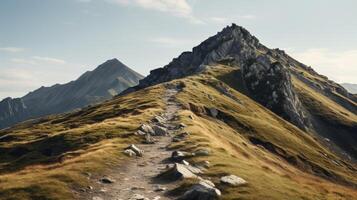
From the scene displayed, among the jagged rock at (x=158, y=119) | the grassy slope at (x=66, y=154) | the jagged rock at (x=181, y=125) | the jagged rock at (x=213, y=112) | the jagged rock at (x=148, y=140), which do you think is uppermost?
the jagged rock at (x=213, y=112)

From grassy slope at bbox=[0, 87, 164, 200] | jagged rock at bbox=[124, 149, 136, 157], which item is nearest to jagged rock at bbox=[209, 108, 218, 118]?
grassy slope at bbox=[0, 87, 164, 200]

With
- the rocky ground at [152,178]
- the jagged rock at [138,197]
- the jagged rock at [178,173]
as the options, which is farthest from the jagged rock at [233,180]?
the jagged rock at [138,197]

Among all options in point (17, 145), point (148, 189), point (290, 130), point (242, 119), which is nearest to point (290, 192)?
point (148, 189)

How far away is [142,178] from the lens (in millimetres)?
53406

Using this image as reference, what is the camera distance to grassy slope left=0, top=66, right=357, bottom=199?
48.2 m

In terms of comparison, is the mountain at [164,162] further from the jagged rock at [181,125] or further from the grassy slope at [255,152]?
the jagged rock at [181,125]

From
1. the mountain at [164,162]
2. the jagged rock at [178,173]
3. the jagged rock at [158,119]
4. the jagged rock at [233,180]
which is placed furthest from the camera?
the jagged rock at [158,119]

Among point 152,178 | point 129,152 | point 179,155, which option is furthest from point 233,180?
point 129,152

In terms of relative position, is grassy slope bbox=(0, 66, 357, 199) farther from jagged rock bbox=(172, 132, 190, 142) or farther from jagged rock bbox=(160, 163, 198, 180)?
jagged rock bbox=(160, 163, 198, 180)

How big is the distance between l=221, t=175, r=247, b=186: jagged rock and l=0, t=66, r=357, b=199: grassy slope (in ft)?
3.31

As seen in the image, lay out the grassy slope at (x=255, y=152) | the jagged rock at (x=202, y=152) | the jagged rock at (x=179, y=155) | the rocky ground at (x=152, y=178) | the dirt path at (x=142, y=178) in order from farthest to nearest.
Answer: the jagged rock at (x=202, y=152) < the jagged rock at (x=179, y=155) < the grassy slope at (x=255, y=152) < the dirt path at (x=142, y=178) < the rocky ground at (x=152, y=178)

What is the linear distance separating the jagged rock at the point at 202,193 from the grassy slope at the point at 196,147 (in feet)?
5.19

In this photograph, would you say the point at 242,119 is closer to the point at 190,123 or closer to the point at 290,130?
the point at 290,130

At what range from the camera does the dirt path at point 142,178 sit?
46.1 meters
